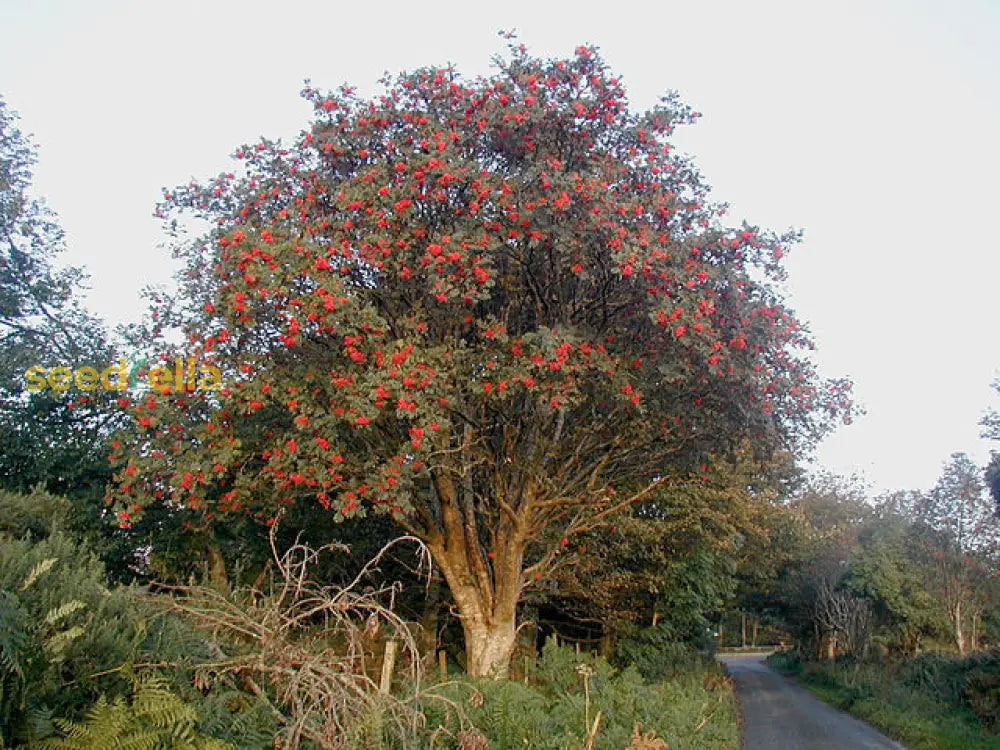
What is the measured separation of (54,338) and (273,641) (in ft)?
38.4

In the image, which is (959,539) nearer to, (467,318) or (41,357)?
(467,318)

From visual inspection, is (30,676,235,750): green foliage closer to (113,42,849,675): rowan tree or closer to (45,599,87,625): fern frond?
(45,599,87,625): fern frond

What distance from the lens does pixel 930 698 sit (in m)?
22.1

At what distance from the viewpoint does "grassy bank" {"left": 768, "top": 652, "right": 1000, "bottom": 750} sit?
691 inches

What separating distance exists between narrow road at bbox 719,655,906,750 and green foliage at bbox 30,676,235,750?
50.5ft

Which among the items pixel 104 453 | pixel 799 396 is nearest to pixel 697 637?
pixel 799 396

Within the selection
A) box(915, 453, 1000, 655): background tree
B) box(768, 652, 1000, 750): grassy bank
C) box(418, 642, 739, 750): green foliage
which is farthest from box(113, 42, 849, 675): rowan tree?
box(915, 453, 1000, 655): background tree

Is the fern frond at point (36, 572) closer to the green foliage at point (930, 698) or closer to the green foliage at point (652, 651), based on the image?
the green foliage at point (930, 698)

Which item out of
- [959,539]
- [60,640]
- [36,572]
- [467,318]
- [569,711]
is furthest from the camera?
[959,539]

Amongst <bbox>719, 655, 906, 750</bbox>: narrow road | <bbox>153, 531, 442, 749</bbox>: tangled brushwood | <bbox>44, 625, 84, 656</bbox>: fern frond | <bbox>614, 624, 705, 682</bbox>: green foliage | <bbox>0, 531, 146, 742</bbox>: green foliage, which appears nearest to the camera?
<bbox>0, 531, 146, 742</bbox>: green foliage

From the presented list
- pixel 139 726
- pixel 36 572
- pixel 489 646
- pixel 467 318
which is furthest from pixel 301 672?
pixel 489 646

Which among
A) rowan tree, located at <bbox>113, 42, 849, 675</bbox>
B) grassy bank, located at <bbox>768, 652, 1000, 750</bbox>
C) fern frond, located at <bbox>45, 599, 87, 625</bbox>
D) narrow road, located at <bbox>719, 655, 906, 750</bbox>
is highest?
rowan tree, located at <bbox>113, 42, 849, 675</bbox>

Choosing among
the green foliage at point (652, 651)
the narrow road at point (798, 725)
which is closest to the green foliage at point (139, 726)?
the narrow road at point (798, 725)

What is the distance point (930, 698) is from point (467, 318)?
18.9m
